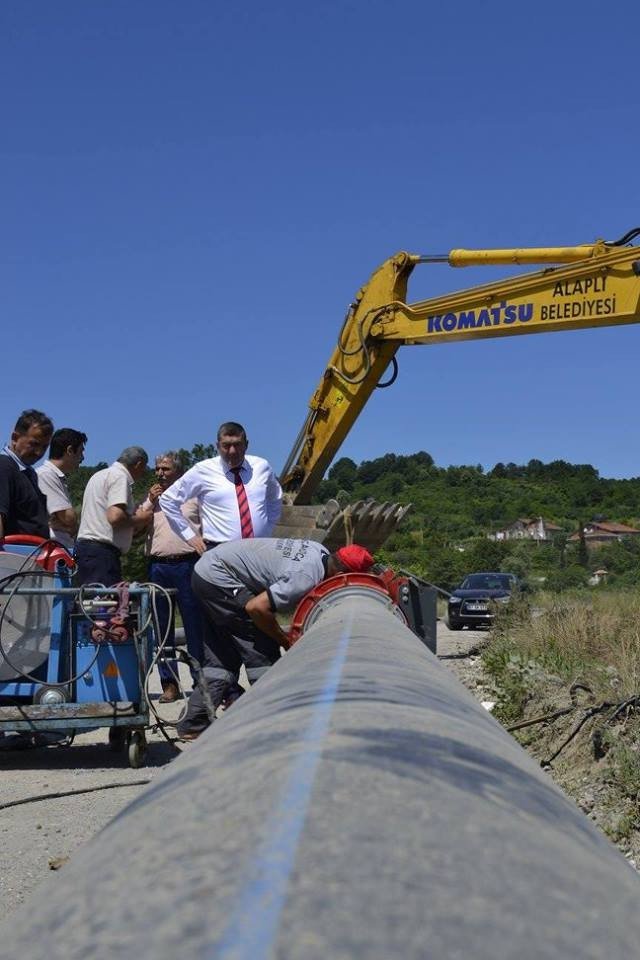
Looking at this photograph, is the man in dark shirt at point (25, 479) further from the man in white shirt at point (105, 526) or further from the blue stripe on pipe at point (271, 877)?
the blue stripe on pipe at point (271, 877)

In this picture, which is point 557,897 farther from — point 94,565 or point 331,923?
point 94,565

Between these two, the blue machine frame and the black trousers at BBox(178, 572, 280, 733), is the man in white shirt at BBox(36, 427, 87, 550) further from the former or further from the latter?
the black trousers at BBox(178, 572, 280, 733)

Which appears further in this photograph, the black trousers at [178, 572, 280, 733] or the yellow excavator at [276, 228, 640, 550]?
the yellow excavator at [276, 228, 640, 550]

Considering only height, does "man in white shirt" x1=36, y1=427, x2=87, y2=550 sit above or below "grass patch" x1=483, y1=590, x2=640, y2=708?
above

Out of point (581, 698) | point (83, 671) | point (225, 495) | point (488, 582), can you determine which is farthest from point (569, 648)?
point (488, 582)

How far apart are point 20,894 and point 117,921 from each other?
134 inches

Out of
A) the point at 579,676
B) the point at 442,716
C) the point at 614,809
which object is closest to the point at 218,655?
the point at 579,676

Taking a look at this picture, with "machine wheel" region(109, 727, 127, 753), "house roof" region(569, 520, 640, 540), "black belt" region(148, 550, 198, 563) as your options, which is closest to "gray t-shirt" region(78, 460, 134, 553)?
"machine wheel" region(109, 727, 127, 753)

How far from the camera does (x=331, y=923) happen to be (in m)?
0.81

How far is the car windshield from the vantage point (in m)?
22.9

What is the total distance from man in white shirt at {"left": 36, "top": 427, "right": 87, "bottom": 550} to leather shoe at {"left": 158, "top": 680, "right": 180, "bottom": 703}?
1.74 metres

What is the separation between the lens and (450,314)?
1448 centimetres

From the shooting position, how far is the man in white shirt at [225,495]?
7.72 m

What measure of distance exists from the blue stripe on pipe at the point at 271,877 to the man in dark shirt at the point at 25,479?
583 cm
